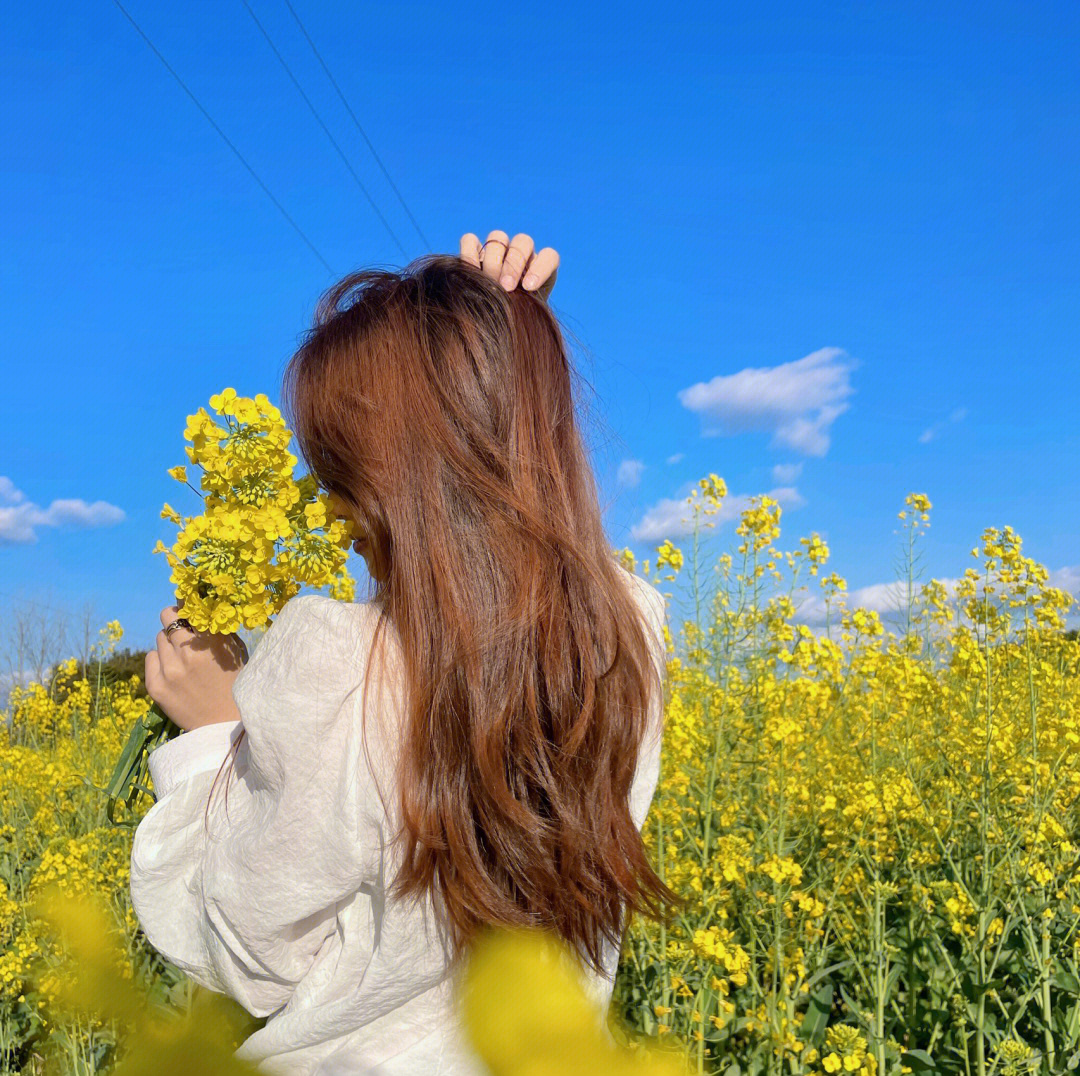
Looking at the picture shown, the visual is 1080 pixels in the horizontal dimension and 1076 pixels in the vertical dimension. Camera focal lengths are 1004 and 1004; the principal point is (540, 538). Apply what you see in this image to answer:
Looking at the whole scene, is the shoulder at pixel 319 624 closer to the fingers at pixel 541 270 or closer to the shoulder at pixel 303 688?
the shoulder at pixel 303 688

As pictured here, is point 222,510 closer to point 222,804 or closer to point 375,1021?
point 222,804

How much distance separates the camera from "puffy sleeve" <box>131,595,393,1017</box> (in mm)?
1209

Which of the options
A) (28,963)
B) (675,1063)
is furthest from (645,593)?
(28,963)

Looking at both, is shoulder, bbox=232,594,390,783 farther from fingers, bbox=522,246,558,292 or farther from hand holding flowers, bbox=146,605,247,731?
fingers, bbox=522,246,558,292

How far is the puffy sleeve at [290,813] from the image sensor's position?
3.97ft

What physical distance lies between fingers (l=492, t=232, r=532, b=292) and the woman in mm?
97

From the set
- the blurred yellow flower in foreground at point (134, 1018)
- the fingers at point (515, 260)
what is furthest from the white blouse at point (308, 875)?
the blurred yellow flower in foreground at point (134, 1018)

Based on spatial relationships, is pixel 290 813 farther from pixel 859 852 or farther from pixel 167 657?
pixel 859 852

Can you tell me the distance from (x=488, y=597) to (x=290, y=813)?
353 mm

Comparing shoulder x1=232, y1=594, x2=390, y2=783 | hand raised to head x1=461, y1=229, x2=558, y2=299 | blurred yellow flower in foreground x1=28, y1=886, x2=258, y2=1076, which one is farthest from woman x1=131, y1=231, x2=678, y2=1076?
blurred yellow flower in foreground x1=28, y1=886, x2=258, y2=1076

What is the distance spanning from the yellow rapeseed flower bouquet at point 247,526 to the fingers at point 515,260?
0.40 metres

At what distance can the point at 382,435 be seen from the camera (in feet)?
4.29

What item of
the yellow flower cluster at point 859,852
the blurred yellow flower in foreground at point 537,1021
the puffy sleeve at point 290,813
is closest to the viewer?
the blurred yellow flower in foreground at point 537,1021

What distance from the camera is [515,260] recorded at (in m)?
1.55
